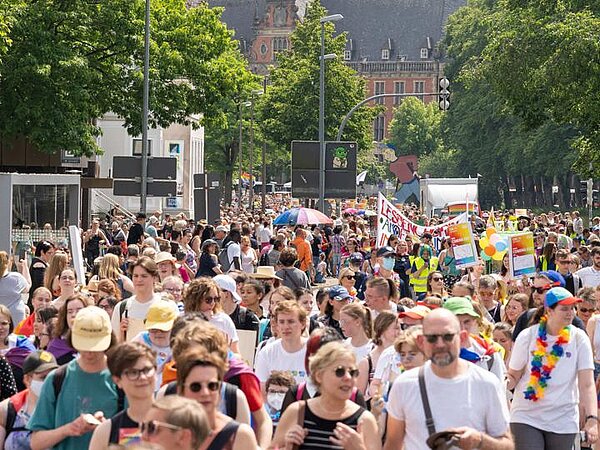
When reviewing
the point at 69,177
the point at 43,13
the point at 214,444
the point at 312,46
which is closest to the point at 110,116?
the point at 312,46

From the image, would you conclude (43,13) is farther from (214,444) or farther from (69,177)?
(214,444)

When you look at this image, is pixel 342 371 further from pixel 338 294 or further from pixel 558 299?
pixel 338 294

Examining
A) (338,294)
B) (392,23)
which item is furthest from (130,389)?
(392,23)

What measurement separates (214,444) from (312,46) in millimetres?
64768

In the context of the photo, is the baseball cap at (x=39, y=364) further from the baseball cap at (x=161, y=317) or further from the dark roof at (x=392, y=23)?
the dark roof at (x=392, y=23)

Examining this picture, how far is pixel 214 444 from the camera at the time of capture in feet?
21.6

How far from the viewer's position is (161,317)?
9.09 meters

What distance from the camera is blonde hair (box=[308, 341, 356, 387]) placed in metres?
7.31

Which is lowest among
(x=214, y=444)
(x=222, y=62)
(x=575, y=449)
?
(x=575, y=449)

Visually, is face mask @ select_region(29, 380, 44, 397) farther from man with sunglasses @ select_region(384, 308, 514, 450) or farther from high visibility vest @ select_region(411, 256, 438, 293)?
high visibility vest @ select_region(411, 256, 438, 293)

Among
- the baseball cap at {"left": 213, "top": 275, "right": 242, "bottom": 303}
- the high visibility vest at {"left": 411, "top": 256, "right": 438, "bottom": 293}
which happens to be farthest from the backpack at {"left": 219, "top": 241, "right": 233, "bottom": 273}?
the baseball cap at {"left": 213, "top": 275, "right": 242, "bottom": 303}

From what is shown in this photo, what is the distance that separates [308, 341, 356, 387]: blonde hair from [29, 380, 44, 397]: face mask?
1525mm

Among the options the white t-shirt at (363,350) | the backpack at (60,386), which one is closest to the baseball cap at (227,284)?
the white t-shirt at (363,350)

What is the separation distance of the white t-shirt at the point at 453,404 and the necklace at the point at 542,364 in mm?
2510
